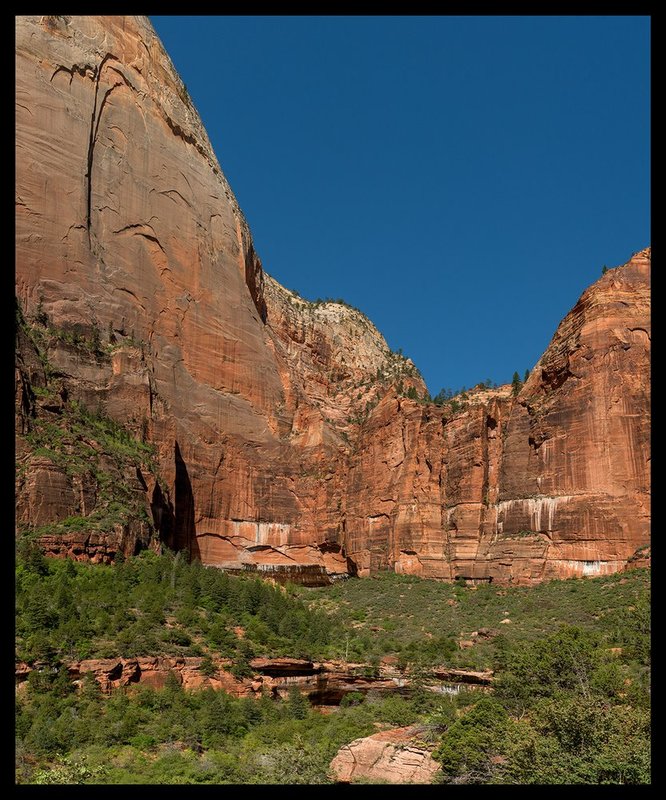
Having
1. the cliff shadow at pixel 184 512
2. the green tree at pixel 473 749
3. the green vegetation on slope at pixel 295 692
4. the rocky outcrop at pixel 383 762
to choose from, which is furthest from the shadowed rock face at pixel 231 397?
the green tree at pixel 473 749

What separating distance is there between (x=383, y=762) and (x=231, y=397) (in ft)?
159

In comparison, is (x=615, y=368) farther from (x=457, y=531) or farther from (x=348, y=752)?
(x=348, y=752)

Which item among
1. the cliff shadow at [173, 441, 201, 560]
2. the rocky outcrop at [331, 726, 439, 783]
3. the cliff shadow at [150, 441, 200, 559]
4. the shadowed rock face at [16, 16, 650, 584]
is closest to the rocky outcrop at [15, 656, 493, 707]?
the rocky outcrop at [331, 726, 439, 783]

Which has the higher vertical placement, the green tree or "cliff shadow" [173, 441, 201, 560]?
"cliff shadow" [173, 441, 201, 560]

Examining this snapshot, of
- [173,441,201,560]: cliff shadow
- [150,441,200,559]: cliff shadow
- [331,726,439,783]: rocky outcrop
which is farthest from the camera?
[173,441,201,560]: cliff shadow

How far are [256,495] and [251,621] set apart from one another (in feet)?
92.2

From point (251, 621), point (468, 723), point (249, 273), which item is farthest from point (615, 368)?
point (249, 273)

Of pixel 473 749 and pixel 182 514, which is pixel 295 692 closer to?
pixel 473 749

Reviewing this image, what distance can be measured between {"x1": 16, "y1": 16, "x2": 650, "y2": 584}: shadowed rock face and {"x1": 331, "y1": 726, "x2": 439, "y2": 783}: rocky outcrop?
22715 mm

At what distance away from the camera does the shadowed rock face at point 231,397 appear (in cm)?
5431

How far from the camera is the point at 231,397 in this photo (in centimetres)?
7138

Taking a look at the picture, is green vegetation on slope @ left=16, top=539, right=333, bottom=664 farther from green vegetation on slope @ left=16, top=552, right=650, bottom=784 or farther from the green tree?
the green tree

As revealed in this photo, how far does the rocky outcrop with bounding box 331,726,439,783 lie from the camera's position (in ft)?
80.8

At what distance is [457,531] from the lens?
62.7 meters
